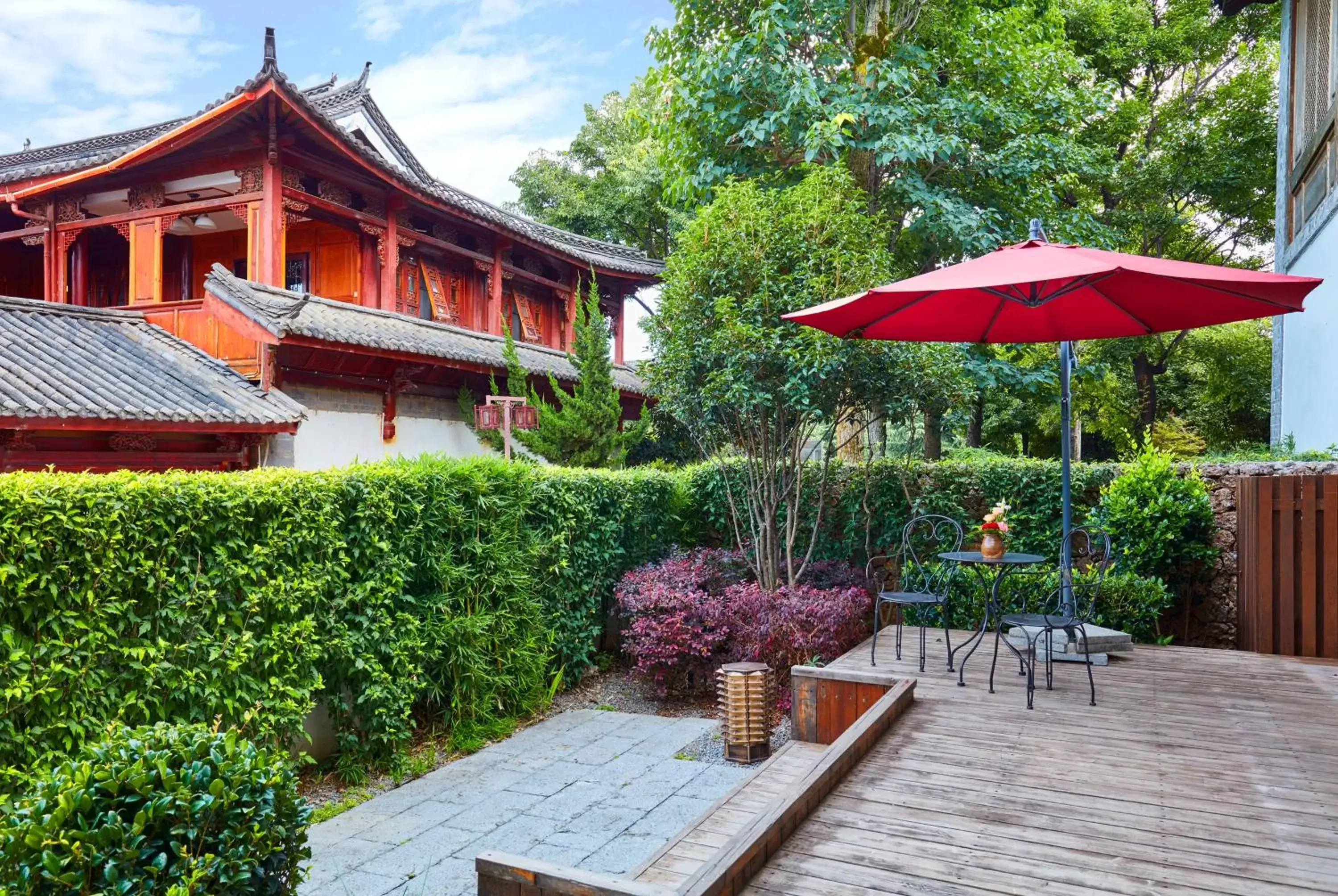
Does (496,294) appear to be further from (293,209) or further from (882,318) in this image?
(882,318)

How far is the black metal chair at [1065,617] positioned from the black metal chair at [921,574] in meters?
0.44

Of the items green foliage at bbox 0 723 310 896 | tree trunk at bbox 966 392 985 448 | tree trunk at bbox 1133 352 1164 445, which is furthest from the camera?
tree trunk at bbox 966 392 985 448

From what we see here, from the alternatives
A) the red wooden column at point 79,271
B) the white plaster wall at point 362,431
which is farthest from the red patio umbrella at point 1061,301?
the red wooden column at point 79,271

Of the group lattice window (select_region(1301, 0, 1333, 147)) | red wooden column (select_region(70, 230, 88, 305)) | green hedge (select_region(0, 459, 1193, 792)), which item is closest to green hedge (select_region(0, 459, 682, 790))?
green hedge (select_region(0, 459, 1193, 792))

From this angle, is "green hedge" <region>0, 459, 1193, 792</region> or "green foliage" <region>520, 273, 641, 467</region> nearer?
"green hedge" <region>0, 459, 1193, 792</region>

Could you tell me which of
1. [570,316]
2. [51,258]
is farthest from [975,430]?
[51,258]

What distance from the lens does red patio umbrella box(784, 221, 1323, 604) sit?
3936 mm

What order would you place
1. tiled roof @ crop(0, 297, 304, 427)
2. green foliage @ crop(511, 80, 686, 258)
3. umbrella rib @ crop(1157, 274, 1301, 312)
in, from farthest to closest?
1. green foliage @ crop(511, 80, 686, 258)
2. tiled roof @ crop(0, 297, 304, 427)
3. umbrella rib @ crop(1157, 274, 1301, 312)

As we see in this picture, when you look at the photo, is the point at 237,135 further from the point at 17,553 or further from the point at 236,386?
the point at 17,553

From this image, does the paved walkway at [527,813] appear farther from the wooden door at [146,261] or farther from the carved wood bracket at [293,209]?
the wooden door at [146,261]

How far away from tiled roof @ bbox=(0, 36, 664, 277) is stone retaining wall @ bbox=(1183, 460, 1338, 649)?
9591 mm

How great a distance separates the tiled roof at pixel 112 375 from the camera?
286 inches

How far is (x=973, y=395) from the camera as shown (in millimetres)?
7285

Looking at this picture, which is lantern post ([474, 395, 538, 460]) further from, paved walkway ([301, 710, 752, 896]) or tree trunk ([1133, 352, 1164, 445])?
tree trunk ([1133, 352, 1164, 445])
